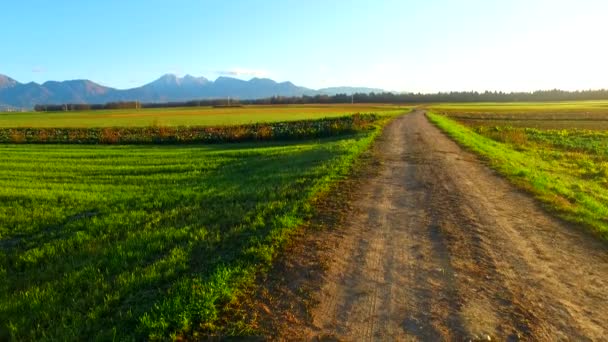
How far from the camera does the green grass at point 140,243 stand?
5.07m

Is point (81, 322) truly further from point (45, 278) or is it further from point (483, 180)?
point (483, 180)

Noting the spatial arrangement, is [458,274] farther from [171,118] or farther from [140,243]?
[171,118]

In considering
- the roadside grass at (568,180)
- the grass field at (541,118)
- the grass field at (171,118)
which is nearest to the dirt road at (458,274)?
the roadside grass at (568,180)

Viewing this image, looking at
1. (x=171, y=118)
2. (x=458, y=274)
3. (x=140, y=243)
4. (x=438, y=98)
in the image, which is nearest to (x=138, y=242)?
(x=140, y=243)

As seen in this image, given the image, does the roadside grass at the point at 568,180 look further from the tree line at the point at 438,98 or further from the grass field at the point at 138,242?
the tree line at the point at 438,98

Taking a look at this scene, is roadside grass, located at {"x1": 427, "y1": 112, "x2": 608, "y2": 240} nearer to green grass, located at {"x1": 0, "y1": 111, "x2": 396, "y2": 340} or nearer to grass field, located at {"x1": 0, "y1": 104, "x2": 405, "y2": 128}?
green grass, located at {"x1": 0, "y1": 111, "x2": 396, "y2": 340}

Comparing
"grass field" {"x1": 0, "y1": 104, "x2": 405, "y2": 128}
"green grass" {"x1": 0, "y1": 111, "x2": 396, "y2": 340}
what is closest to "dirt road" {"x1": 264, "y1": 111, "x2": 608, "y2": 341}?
"green grass" {"x1": 0, "y1": 111, "x2": 396, "y2": 340}

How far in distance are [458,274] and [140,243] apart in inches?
221

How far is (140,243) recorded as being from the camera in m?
8.09

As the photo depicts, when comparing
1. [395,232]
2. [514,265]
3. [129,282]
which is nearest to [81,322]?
[129,282]

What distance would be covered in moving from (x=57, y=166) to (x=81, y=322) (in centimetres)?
1735

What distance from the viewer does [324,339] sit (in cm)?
442

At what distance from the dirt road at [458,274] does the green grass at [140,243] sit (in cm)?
117

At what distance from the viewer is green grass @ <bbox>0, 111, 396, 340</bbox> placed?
A: 200 inches
